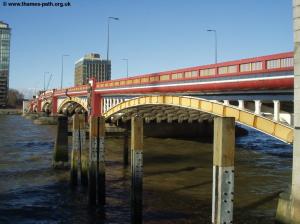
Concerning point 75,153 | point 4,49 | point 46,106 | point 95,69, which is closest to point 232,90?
point 75,153

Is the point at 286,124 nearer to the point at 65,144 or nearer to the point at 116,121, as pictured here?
the point at 65,144

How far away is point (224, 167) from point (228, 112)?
10.1m

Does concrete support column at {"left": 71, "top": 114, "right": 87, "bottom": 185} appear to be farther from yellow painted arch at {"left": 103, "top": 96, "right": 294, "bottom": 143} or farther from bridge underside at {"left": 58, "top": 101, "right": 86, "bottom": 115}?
bridge underside at {"left": 58, "top": 101, "right": 86, "bottom": 115}

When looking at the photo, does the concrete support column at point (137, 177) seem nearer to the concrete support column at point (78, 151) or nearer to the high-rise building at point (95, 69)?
the concrete support column at point (78, 151)

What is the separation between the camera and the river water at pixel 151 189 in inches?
570

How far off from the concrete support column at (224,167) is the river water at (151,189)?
16.9 feet

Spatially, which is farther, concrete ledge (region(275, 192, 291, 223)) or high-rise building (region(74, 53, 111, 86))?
high-rise building (region(74, 53, 111, 86))

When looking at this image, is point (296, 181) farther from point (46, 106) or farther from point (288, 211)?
point (46, 106)

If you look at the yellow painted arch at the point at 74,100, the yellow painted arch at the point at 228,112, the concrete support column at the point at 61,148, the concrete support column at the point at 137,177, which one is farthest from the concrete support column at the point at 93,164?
the yellow painted arch at the point at 74,100

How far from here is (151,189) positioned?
18.8 meters

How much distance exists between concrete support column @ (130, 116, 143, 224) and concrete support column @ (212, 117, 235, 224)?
4.56 m

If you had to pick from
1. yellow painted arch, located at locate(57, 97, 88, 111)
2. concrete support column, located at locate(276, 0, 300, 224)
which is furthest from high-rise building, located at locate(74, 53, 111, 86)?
concrete support column, located at locate(276, 0, 300, 224)

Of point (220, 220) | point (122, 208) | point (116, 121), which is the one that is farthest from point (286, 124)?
point (116, 121)

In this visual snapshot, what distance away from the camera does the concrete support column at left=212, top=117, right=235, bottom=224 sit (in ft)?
27.6
